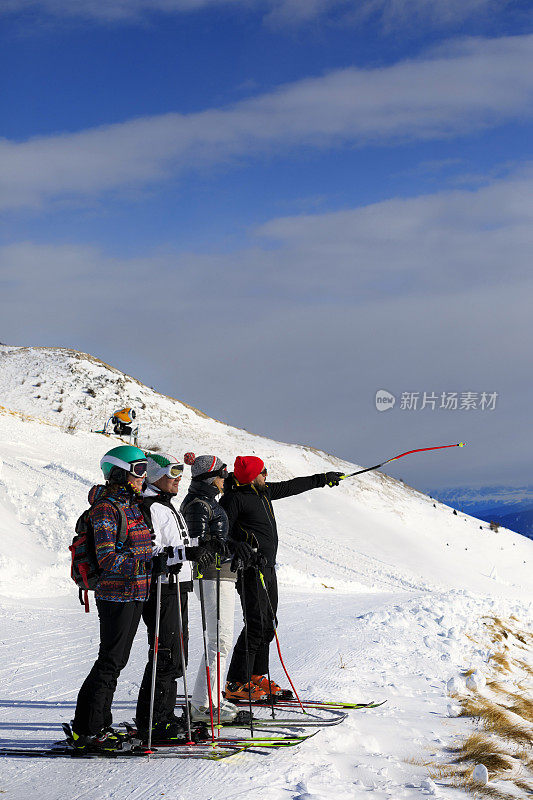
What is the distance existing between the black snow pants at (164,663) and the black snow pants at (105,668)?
0.29 meters

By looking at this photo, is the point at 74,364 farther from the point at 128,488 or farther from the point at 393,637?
the point at 128,488

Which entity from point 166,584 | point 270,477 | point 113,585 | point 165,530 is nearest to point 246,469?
point 165,530

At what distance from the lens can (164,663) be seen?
19.5 ft

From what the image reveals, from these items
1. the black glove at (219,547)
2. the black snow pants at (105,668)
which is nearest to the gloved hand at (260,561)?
the black glove at (219,547)

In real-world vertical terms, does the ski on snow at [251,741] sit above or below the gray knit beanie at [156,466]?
below

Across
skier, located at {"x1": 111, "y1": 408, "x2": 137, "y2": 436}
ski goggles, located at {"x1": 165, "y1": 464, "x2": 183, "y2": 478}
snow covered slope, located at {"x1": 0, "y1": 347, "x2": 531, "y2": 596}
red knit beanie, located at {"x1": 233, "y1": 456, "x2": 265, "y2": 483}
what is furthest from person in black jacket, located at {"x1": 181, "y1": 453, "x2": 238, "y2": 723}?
skier, located at {"x1": 111, "y1": 408, "x2": 137, "y2": 436}

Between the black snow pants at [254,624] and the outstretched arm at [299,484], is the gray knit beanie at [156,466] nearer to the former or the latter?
the black snow pants at [254,624]

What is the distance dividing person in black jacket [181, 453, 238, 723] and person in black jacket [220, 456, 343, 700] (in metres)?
0.41

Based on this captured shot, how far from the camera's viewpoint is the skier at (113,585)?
18.2ft

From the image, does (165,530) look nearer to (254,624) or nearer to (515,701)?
(254,624)

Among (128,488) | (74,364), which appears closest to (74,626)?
(128,488)

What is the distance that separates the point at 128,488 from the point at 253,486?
176 centimetres

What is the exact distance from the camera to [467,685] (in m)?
8.59

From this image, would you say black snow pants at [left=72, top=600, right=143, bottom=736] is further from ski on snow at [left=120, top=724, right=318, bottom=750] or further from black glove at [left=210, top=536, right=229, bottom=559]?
black glove at [left=210, top=536, right=229, bottom=559]
